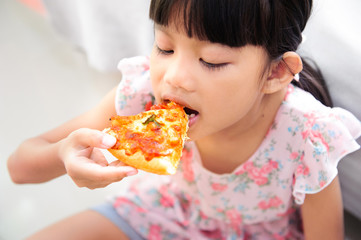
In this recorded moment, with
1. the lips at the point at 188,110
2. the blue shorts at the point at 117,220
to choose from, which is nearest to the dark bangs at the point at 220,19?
the lips at the point at 188,110

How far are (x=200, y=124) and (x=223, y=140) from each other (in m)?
0.18

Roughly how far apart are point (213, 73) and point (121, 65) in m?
0.32

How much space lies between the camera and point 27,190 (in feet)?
3.16

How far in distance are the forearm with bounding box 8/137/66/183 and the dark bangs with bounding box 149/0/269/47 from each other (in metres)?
0.31

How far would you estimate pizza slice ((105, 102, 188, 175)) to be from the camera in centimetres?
60

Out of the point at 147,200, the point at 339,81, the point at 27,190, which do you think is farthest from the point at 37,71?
the point at 339,81

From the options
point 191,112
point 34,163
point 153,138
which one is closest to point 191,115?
point 191,112

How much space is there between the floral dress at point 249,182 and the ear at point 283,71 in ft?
0.36

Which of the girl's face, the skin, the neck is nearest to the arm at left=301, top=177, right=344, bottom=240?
the skin

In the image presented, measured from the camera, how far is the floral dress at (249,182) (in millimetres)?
827

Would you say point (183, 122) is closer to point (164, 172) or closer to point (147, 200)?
point (164, 172)

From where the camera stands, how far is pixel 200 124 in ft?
2.40

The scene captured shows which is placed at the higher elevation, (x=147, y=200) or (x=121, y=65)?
(x=121, y=65)

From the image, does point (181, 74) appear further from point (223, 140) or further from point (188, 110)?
point (223, 140)
